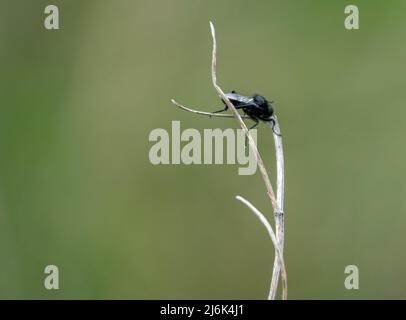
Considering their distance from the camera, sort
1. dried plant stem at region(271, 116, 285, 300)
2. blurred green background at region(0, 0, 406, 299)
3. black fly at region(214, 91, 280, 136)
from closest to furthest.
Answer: dried plant stem at region(271, 116, 285, 300)
black fly at region(214, 91, 280, 136)
blurred green background at region(0, 0, 406, 299)

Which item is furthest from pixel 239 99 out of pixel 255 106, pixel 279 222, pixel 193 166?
pixel 193 166

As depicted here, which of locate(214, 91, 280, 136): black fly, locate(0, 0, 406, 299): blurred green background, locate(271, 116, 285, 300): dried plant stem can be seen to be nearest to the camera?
locate(271, 116, 285, 300): dried plant stem

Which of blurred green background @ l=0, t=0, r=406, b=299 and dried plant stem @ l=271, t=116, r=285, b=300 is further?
blurred green background @ l=0, t=0, r=406, b=299

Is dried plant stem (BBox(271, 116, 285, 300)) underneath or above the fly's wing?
underneath

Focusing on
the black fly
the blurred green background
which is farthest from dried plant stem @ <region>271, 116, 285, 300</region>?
the blurred green background

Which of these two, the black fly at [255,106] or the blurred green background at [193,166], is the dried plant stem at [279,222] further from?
the blurred green background at [193,166]

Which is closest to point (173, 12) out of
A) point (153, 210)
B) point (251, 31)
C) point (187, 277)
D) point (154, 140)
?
point (251, 31)

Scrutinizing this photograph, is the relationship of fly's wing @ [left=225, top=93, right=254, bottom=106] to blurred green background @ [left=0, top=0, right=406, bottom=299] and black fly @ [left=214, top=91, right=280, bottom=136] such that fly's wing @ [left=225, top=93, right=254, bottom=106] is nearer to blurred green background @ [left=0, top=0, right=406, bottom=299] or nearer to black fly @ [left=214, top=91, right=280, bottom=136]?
black fly @ [left=214, top=91, right=280, bottom=136]

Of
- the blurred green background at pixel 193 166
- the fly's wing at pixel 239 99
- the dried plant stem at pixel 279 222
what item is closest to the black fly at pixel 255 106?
the fly's wing at pixel 239 99
